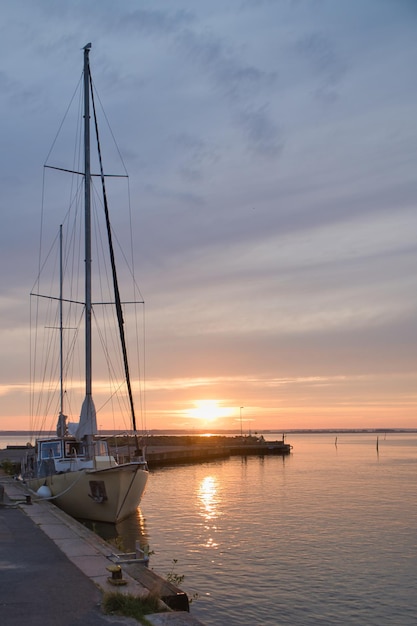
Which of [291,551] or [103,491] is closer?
[291,551]

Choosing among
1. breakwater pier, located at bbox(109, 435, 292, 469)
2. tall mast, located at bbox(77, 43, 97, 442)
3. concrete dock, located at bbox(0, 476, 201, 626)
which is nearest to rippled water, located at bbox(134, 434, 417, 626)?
concrete dock, located at bbox(0, 476, 201, 626)

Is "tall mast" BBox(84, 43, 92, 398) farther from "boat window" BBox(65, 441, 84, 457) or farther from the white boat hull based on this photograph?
"boat window" BBox(65, 441, 84, 457)

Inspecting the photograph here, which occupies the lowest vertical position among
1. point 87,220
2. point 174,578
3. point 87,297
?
point 174,578

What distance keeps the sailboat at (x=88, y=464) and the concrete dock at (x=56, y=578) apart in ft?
18.0

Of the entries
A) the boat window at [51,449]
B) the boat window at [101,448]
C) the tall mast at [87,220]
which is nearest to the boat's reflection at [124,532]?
the boat window at [101,448]

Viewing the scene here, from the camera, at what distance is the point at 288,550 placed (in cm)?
2409

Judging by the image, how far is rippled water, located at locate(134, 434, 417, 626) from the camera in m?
16.7

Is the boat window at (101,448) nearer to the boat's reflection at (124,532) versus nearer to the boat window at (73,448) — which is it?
the boat window at (73,448)

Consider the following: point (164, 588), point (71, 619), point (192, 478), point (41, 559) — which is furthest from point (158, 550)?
point (192, 478)

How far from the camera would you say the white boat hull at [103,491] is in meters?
24.8

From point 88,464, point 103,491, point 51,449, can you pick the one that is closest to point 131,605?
point 103,491

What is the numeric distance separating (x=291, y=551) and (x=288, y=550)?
21cm

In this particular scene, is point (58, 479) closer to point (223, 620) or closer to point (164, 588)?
point (223, 620)

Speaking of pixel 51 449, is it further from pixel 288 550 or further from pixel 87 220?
pixel 288 550
